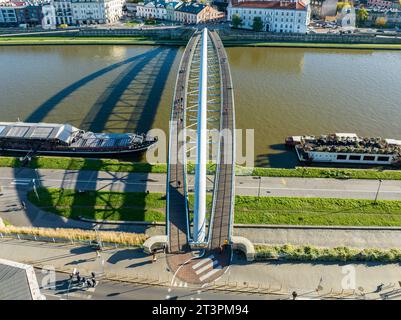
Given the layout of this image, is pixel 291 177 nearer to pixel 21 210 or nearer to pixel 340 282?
pixel 340 282

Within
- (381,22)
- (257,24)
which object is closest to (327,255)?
(257,24)

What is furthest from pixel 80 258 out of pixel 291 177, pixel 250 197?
pixel 291 177

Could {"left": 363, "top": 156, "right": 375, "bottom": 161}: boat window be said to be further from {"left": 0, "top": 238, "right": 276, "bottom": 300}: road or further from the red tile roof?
the red tile roof

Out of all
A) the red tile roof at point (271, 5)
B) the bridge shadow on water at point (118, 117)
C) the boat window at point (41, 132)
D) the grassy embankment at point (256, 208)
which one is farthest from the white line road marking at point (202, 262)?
the red tile roof at point (271, 5)

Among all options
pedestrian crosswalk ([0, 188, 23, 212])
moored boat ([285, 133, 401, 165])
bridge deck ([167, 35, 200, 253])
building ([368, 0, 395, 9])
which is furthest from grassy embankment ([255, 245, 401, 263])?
building ([368, 0, 395, 9])

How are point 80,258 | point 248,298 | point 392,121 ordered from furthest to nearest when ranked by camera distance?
1. point 392,121
2. point 80,258
3. point 248,298

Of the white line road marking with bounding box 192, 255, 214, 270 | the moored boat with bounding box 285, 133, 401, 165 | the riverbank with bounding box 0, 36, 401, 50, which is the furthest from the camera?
the riverbank with bounding box 0, 36, 401, 50

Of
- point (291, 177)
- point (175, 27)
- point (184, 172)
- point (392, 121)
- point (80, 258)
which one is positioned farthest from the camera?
point (175, 27)

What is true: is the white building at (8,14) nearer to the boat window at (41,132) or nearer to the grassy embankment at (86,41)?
the grassy embankment at (86,41)
